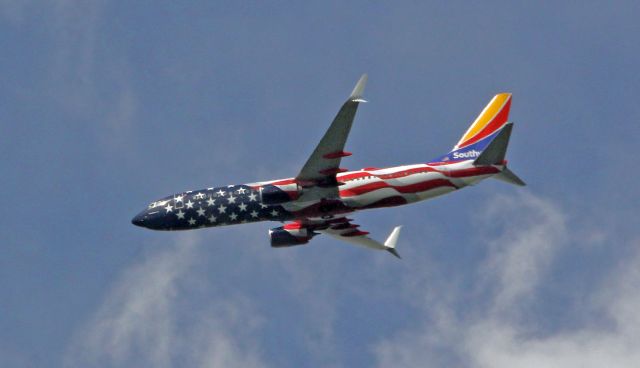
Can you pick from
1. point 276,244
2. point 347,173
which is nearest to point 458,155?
point 347,173

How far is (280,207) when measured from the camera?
301 feet

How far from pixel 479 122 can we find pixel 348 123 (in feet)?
61.7

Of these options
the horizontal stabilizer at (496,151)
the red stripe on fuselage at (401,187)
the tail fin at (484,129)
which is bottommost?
the red stripe on fuselage at (401,187)

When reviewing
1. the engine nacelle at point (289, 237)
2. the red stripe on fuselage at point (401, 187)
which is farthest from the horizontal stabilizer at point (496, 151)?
the engine nacelle at point (289, 237)

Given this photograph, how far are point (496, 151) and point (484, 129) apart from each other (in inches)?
313

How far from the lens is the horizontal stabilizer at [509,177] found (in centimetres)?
9206

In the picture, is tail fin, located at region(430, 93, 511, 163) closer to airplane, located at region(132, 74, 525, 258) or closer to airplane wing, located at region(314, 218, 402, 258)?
A: airplane, located at region(132, 74, 525, 258)

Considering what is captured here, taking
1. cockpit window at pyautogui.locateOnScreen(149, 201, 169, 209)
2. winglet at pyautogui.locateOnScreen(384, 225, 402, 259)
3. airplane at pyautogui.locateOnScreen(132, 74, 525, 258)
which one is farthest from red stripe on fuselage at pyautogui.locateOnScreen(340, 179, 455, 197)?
cockpit window at pyautogui.locateOnScreen(149, 201, 169, 209)

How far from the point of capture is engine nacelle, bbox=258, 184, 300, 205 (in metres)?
90.2

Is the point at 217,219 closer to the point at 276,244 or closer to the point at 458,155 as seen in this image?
the point at 276,244

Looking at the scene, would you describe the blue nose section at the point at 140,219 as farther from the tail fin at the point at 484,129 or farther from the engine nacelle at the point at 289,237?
the tail fin at the point at 484,129

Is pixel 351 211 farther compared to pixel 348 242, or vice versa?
pixel 348 242

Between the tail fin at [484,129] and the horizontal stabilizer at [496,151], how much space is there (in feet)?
10.9

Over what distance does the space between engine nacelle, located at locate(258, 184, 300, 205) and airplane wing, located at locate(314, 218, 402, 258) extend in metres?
7.47
